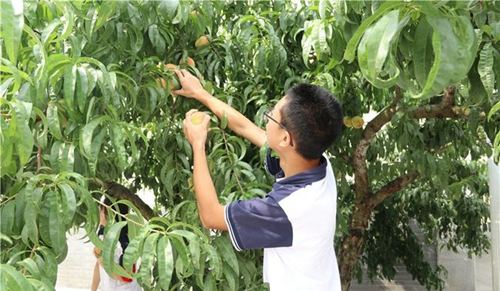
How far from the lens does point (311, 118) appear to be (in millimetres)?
1207

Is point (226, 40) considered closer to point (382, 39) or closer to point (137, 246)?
point (137, 246)

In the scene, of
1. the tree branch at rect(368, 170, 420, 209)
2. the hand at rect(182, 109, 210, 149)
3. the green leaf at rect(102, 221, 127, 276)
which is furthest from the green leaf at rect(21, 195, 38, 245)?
the tree branch at rect(368, 170, 420, 209)

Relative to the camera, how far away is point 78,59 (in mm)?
1062

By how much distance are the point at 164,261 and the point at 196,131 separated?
0.52m

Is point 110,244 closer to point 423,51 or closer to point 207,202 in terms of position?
point 207,202

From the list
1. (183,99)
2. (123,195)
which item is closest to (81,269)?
(123,195)

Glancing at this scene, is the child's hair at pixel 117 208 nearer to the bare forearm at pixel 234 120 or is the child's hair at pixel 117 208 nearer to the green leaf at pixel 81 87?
the green leaf at pixel 81 87

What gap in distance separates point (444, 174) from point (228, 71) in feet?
3.29

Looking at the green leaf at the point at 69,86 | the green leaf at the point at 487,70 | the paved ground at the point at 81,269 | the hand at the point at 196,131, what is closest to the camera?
the green leaf at the point at 487,70

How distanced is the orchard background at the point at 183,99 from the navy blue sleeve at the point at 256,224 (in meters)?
0.06

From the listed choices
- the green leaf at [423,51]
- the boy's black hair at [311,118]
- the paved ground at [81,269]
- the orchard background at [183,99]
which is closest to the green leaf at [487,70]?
the orchard background at [183,99]

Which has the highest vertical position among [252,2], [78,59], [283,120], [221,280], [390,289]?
[252,2]

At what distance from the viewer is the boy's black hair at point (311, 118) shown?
3.96ft

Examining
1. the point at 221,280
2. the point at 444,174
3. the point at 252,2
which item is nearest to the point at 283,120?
the point at 221,280
